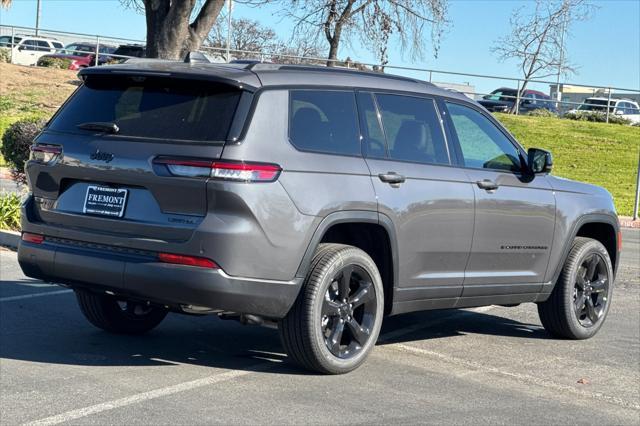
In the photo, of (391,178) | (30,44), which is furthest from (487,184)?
(30,44)

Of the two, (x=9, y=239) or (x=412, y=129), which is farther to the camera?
(x=9, y=239)

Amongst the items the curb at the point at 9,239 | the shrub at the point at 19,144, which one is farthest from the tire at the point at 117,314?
the shrub at the point at 19,144

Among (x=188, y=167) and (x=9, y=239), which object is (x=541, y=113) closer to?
(x=9, y=239)

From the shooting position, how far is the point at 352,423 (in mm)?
5602

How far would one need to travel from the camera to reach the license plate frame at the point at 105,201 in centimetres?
628

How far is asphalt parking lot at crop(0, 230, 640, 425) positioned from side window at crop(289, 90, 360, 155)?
1451 mm

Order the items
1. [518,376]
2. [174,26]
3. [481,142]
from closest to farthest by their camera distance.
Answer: [518,376] < [481,142] < [174,26]

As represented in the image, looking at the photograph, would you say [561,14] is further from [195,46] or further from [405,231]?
[405,231]

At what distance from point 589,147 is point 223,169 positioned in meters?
30.9

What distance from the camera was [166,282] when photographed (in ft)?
19.8

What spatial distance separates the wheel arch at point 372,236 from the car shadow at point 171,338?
0.86 meters

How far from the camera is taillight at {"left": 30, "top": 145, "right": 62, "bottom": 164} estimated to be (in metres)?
6.65

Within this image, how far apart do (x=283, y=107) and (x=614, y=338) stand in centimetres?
395

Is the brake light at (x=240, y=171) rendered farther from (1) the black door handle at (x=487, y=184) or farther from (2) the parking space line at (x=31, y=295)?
(2) the parking space line at (x=31, y=295)
